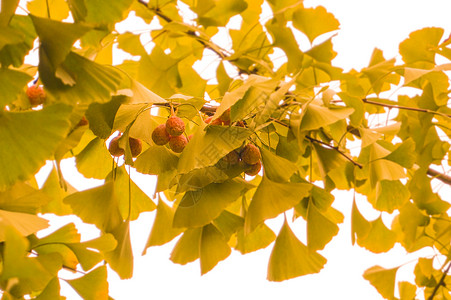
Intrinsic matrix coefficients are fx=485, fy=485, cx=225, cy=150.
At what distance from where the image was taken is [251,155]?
1.55 feet

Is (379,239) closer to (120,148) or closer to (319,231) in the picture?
(319,231)

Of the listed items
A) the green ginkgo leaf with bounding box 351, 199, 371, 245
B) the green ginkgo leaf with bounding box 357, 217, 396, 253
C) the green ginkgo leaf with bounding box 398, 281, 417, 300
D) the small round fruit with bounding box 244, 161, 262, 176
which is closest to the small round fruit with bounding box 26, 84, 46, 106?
the small round fruit with bounding box 244, 161, 262, 176

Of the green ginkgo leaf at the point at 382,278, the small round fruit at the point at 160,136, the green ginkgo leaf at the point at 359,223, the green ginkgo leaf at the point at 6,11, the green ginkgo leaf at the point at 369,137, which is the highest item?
the green ginkgo leaf at the point at 6,11

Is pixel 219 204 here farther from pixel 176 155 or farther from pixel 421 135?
pixel 421 135

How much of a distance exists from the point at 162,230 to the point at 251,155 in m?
0.19

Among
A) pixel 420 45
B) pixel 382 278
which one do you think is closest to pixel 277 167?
pixel 420 45

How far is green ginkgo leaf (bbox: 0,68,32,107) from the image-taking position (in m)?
0.33

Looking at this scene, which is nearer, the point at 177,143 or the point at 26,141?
the point at 26,141

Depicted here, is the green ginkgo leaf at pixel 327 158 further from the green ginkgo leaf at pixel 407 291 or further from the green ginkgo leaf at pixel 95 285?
the green ginkgo leaf at pixel 407 291

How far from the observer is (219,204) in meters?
0.48

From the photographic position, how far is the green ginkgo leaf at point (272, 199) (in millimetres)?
482

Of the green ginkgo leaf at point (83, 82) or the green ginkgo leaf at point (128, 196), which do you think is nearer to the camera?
the green ginkgo leaf at point (83, 82)

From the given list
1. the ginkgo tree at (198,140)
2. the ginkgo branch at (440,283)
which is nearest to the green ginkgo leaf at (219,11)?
the ginkgo tree at (198,140)

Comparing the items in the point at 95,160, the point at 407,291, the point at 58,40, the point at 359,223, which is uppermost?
the point at 58,40
